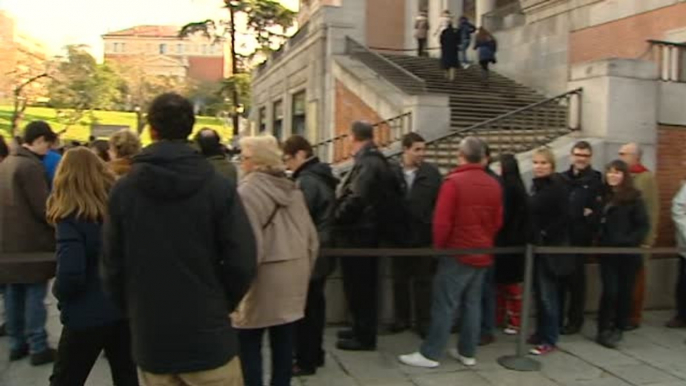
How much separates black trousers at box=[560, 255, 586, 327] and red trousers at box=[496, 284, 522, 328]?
17.0 inches

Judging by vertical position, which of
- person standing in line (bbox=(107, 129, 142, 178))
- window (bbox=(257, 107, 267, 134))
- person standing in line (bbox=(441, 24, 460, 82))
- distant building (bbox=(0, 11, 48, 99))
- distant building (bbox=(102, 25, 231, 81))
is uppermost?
distant building (bbox=(102, 25, 231, 81))

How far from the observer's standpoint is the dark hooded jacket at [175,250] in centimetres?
285

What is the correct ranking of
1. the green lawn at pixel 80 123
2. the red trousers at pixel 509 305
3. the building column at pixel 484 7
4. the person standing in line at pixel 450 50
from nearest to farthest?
1. the red trousers at pixel 509 305
2. the person standing in line at pixel 450 50
3. the building column at pixel 484 7
4. the green lawn at pixel 80 123

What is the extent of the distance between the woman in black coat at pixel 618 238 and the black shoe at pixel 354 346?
2.21m

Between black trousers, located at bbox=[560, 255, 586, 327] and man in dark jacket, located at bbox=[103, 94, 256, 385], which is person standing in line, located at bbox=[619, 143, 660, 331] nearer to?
black trousers, located at bbox=[560, 255, 586, 327]

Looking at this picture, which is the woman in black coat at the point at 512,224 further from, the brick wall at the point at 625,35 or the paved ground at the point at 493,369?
the brick wall at the point at 625,35

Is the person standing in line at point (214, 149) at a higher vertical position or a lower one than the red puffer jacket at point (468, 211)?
higher

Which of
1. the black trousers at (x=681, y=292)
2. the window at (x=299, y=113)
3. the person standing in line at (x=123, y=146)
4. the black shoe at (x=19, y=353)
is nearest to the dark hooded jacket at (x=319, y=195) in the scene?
the person standing in line at (x=123, y=146)

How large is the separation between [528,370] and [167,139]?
3925 mm

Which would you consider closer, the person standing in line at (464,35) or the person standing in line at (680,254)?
the person standing in line at (680,254)

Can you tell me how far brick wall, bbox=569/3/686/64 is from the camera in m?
14.6

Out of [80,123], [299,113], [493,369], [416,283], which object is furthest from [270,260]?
[80,123]

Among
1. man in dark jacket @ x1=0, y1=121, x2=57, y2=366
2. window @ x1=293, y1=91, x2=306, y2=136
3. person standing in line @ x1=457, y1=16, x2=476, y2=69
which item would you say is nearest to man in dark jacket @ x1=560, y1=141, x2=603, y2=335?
man in dark jacket @ x1=0, y1=121, x2=57, y2=366

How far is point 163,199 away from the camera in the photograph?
284 centimetres
